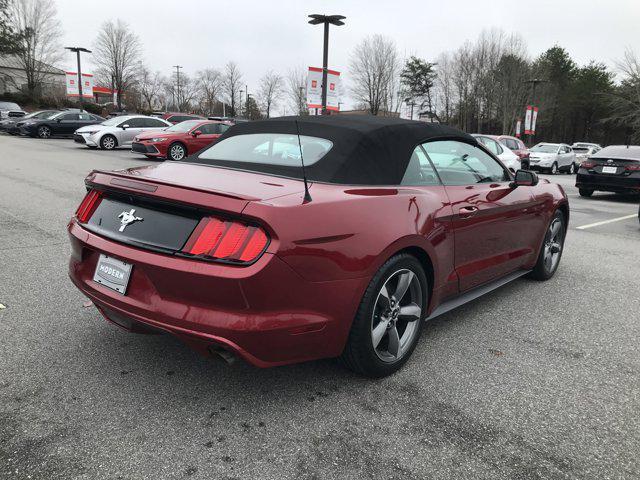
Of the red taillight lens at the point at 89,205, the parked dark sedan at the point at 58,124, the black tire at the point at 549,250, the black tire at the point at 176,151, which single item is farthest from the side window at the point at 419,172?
the parked dark sedan at the point at 58,124

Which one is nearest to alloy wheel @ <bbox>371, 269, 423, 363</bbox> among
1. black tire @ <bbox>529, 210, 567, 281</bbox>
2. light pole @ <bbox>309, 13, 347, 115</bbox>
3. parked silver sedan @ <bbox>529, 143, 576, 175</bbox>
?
black tire @ <bbox>529, 210, 567, 281</bbox>

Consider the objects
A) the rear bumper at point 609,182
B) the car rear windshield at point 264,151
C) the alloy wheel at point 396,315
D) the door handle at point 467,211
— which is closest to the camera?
the alloy wheel at point 396,315

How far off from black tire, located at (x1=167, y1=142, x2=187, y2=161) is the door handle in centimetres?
1463

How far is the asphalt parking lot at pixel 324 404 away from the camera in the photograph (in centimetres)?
213

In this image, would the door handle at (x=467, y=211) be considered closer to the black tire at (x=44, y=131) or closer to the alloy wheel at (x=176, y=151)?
the alloy wheel at (x=176, y=151)

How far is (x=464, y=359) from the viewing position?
10.4ft

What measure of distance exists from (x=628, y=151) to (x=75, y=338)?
1377cm

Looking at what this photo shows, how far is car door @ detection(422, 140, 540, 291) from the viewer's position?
3.38 metres

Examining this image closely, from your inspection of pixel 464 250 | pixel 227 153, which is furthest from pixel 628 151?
pixel 227 153

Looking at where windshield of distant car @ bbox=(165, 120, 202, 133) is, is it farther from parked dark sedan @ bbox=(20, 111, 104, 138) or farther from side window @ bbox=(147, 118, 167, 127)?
parked dark sedan @ bbox=(20, 111, 104, 138)

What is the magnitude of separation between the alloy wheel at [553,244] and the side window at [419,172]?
2101 mm

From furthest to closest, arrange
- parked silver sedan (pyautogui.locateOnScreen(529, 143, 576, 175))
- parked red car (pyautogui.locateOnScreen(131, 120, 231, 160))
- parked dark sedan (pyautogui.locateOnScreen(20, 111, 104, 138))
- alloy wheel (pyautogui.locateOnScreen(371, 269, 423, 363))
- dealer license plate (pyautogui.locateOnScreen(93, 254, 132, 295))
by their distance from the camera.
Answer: parked dark sedan (pyautogui.locateOnScreen(20, 111, 104, 138)) → parked silver sedan (pyautogui.locateOnScreen(529, 143, 576, 175)) → parked red car (pyautogui.locateOnScreen(131, 120, 231, 160)) → alloy wheel (pyautogui.locateOnScreen(371, 269, 423, 363)) → dealer license plate (pyautogui.locateOnScreen(93, 254, 132, 295))

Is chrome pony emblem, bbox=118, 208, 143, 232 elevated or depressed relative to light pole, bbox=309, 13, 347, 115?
depressed

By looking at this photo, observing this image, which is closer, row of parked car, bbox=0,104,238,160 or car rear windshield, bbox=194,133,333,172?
car rear windshield, bbox=194,133,333,172
